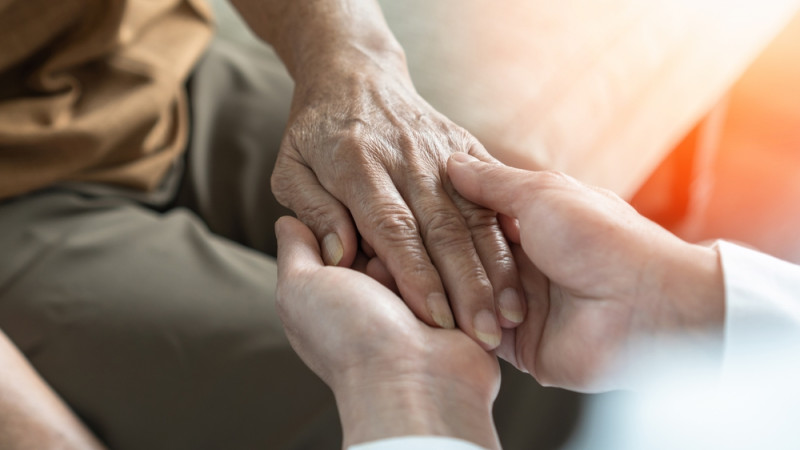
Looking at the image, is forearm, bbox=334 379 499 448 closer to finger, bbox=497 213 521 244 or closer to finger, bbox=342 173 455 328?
finger, bbox=342 173 455 328

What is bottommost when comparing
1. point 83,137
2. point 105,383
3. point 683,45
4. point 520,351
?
point 105,383

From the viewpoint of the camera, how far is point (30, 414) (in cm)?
74

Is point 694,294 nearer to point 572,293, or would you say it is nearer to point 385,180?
point 572,293

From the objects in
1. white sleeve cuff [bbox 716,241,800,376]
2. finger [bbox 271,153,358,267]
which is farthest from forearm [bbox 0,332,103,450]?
white sleeve cuff [bbox 716,241,800,376]

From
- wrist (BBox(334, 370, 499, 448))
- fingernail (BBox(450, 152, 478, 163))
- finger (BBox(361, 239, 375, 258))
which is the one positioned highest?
fingernail (BBox(450, 152, 478, 163))

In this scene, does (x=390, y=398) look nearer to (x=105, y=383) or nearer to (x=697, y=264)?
(x=697, y=264)

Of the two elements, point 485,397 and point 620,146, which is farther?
point 620,146

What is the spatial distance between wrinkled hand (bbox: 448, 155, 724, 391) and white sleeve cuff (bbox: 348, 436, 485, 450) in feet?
0.57

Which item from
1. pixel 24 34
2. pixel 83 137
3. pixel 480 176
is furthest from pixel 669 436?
pixel 24 34

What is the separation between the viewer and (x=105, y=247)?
2.84ft

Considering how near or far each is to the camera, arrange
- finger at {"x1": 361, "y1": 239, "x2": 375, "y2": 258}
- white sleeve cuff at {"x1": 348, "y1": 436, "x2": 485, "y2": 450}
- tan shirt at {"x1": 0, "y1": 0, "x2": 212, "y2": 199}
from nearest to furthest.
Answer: white sleeve cuff at {"x1": 348, "y1": 436, "x2": 485, "y2": 450} < finger at {"x1": 361, "y1": 239, "x2": 375, "y2": 258} < tan shirt at {"x1": 0, "y1": 0, "x2": 212, "y2": 199}

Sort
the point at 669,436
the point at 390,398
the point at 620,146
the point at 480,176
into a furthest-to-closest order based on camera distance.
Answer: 1. the point at 620,146
2. the point at 669,436
3. the point at 480,176
4. the point at 390,398

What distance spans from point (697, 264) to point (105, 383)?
67cm

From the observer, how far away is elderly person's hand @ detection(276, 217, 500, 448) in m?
0.56
